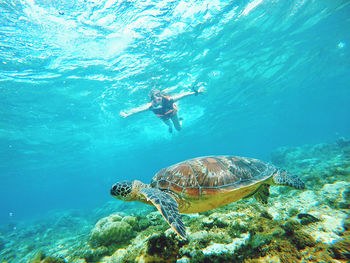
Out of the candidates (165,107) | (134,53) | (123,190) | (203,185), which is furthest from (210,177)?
(134,53)

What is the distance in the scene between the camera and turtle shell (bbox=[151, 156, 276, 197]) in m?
2.90

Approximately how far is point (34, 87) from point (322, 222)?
17010 millimetres

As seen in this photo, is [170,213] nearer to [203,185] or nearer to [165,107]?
[203,185]

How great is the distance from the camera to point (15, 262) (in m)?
6.55

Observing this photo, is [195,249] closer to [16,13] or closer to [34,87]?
[16,13]

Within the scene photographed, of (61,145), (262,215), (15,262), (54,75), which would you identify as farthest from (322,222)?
(61,145)

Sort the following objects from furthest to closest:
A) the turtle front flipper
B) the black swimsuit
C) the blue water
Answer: the black swimsuit → the blue water → the turtle front flipper

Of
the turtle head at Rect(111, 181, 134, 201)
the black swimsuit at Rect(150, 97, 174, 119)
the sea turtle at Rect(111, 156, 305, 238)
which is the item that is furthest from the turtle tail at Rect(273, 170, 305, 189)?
the black swimsuit at Rect(150, 97, 174, 119)

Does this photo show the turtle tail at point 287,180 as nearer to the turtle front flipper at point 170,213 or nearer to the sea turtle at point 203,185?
the sea turtle at point 203,185

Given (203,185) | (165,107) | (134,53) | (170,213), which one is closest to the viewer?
(170,213)

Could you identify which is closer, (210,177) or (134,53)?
(210,177)

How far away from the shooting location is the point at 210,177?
3080 mm

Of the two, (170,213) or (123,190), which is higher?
(123,190)

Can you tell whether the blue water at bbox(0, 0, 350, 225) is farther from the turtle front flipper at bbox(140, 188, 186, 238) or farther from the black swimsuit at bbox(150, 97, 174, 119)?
the turtle front flipper at bbox(140, 188, 186, 238)
